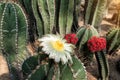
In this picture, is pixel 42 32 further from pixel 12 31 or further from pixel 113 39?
pixel 12 31

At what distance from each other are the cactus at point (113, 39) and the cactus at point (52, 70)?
1.59m

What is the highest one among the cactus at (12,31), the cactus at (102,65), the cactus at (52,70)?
the cactus at (12,31)

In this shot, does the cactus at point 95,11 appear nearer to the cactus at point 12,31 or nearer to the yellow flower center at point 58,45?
the cactus at point 12,31

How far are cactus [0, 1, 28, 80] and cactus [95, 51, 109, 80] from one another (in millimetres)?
1080

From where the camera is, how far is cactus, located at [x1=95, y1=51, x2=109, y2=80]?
15.6ft

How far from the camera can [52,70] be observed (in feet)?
11.2

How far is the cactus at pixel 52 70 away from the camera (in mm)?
3443

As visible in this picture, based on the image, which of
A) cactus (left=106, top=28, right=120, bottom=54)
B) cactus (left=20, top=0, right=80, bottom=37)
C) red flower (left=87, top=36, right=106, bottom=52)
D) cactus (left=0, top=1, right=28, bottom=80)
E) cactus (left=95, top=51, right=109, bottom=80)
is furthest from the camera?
cactus (left=106, top=28, right=120, bottom=54)

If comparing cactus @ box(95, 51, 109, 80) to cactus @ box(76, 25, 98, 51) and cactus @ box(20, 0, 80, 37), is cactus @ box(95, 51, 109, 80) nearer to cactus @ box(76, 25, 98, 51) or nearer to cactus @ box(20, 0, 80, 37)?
cactus @ box(76, 25, 98, 51)

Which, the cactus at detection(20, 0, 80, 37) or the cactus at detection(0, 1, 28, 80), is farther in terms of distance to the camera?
the cactus at detection(20, 0, 80, 37)

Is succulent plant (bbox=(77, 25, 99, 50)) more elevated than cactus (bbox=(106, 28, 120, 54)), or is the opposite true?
succulent plant (bbox=(77, 25, 99, 50))

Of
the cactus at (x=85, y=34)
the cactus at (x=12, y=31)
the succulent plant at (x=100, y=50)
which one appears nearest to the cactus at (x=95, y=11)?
the cactus at (x=85, y=34)

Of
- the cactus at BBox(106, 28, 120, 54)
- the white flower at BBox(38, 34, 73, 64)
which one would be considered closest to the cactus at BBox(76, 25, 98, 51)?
the cactus at BBox(106, 28, 120, 54)

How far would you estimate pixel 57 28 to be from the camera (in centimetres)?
570
